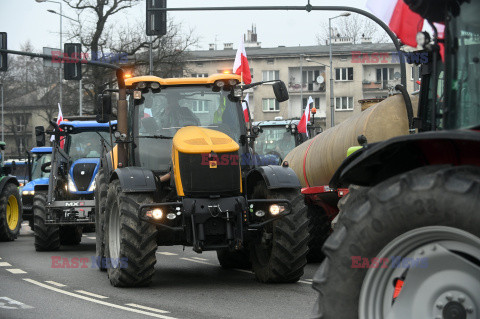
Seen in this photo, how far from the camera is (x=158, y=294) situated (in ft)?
37.2

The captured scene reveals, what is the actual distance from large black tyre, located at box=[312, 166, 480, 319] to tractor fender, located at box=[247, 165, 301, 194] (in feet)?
23.2

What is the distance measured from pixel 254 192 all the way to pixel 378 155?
7457mm

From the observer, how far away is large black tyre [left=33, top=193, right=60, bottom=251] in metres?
19.3

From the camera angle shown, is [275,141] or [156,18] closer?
[156,18]

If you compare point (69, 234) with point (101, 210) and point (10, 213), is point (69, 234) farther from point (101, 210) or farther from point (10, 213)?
point (101, 210)

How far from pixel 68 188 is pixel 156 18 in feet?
18.8

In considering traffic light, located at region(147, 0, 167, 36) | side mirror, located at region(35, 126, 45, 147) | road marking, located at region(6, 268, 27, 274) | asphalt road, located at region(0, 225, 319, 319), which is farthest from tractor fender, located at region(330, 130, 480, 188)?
traffic light, located at region(147, 0, 167, 36)

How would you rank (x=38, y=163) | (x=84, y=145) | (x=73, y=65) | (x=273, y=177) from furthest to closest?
(x=73, y=65) → (x=38, y=163) → (x=84, y=145) → (x=273, y=177)

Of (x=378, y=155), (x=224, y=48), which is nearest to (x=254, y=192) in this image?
→ (x=378, y=155)

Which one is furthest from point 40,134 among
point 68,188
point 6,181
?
point 6,181

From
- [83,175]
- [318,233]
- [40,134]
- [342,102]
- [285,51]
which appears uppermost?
[285,51]

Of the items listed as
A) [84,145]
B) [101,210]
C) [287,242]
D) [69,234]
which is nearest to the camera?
[287,242]

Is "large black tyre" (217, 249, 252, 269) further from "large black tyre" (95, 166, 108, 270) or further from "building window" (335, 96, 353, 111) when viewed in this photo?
"building window" (335, 96, 353, 111)

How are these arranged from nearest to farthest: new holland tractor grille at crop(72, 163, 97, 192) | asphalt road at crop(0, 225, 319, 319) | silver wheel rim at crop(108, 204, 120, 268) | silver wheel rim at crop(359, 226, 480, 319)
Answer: silver wheel rim at crop(359, 226, 480, 319) < asphalt road at crop(0, 225, 319, 319) < silver wheel rim at crop(108, 204, 120, 268) < new holland tractor grille at crop(72, 163, 97, 192)
